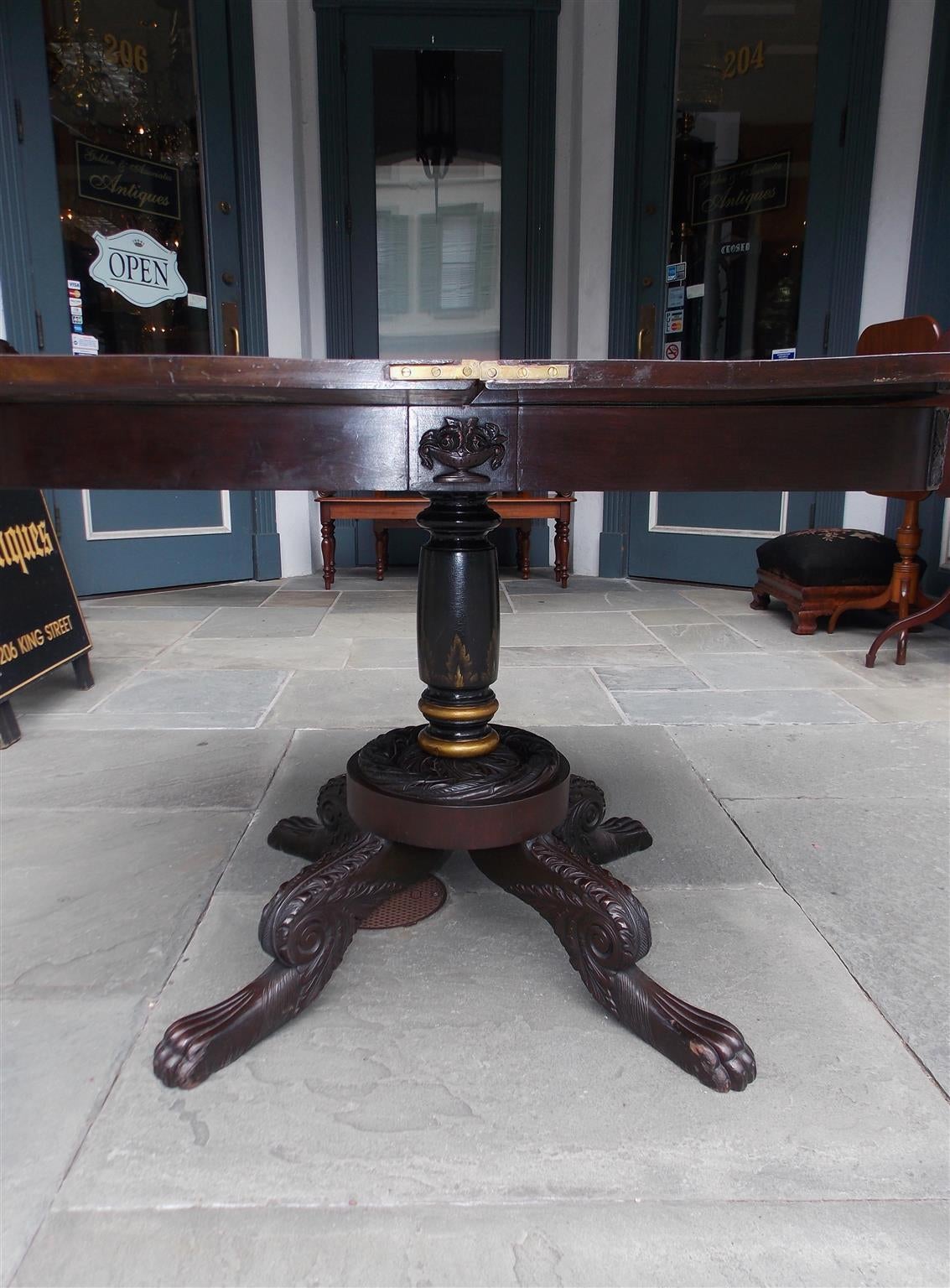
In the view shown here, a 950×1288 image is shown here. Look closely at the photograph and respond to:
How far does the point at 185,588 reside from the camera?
418cm

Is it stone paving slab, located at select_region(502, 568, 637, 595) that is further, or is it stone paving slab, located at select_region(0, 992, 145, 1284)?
stone paving slab, located at select_region(502, 568, 637, 595)

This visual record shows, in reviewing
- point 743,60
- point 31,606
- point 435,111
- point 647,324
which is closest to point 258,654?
point 31,606

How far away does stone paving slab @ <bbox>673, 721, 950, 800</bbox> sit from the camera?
1.68m

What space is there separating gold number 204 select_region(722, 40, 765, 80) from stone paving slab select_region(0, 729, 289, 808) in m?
3.79

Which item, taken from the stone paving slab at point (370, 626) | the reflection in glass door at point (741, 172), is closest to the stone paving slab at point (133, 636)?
the stone paving slab at point (370, 626)

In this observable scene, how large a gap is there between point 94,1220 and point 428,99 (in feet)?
16.4

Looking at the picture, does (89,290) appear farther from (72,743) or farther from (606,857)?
(606,857)

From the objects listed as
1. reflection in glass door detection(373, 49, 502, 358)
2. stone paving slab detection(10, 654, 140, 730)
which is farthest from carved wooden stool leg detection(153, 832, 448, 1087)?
reflection in glass door detection(373, 49, 502, 358)

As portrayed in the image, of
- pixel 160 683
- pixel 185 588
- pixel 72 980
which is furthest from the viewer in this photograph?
pixel 185 588

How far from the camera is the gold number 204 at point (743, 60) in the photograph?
3.79 meters

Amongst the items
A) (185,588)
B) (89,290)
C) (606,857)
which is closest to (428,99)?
(89,290)

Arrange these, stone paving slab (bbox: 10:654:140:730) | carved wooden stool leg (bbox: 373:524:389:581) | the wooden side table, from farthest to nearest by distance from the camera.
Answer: carved wooden stool leg (bbox: 373:524:389:581) → the wooden side table → stone paving slab (bbox: 10:654:140:730)

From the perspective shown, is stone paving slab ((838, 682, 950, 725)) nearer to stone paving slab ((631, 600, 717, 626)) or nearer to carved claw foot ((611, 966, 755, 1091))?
stone paving slab ((631, 600, 717, 626))

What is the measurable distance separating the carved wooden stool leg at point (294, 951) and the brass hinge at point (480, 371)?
59cm
